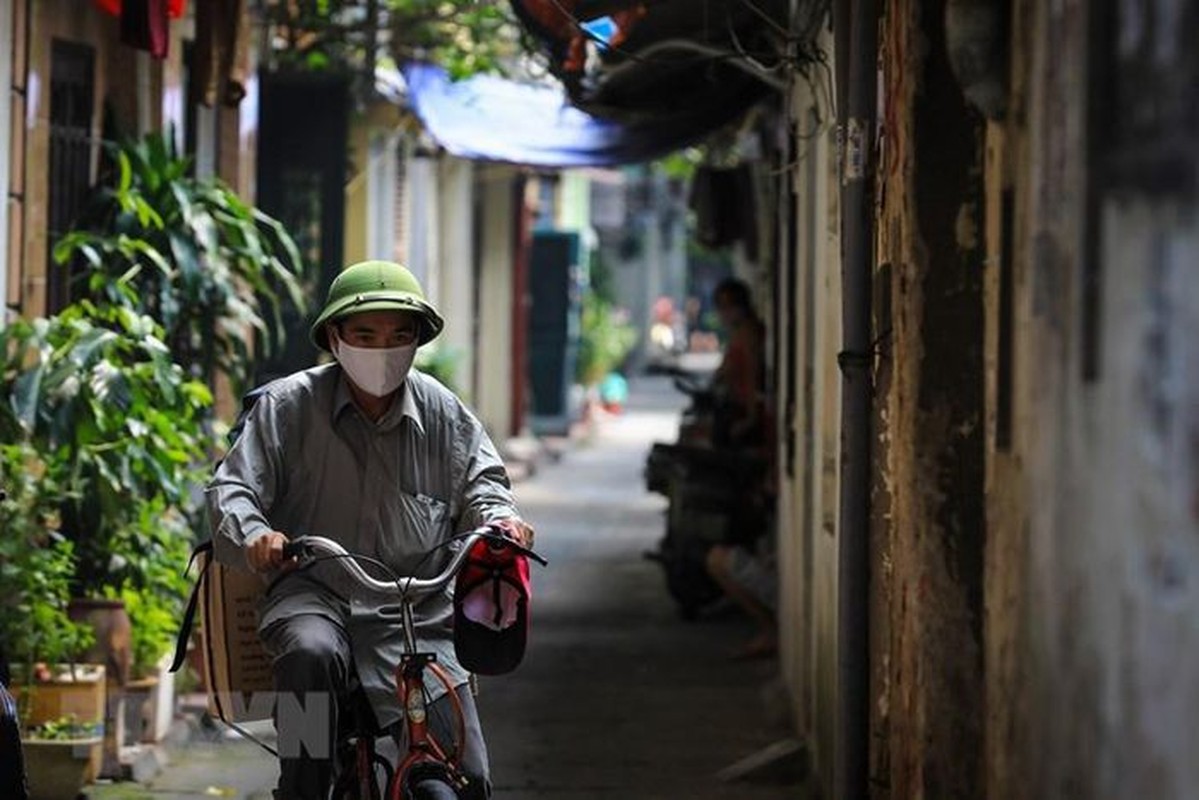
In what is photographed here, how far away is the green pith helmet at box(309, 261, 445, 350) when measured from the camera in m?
6.28

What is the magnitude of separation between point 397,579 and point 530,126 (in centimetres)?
875

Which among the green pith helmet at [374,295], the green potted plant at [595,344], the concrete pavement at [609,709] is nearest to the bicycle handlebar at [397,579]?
the green pith helmet at [374,295]

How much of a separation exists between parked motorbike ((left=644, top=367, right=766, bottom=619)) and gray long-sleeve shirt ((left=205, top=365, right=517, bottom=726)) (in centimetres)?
760

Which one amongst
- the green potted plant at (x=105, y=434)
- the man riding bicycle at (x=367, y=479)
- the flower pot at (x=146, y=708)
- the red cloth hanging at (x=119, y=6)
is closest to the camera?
the man riding bicycle at (x=367, y=479)

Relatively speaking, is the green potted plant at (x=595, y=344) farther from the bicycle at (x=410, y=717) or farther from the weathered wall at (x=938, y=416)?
the bicycle at (x=410, y=717)

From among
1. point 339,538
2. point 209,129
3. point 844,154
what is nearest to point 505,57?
point 209,129

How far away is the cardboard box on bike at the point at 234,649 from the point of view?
250 inches

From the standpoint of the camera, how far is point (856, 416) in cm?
728

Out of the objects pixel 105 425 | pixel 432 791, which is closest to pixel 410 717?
pixel 432 791

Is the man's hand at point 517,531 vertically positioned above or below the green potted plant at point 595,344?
below

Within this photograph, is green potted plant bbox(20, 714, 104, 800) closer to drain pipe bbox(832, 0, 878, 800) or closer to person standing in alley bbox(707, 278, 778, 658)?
drain pipe bbox(832, 0, 878, 800)

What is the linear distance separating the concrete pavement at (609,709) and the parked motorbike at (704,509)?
0.77 ft

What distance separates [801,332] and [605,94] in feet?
8.23

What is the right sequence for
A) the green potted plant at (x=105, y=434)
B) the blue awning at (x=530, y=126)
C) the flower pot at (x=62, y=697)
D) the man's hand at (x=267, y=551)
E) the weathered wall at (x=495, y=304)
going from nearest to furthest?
1. the man's hand at (x=267, y=551)
2. the flower pot at (x=62, y=697)
3. the green potted plant at (x=105, y=434)
4. the blue awning at (x=530, y=126)
5. the weathered wall at (x=495, y=304)
